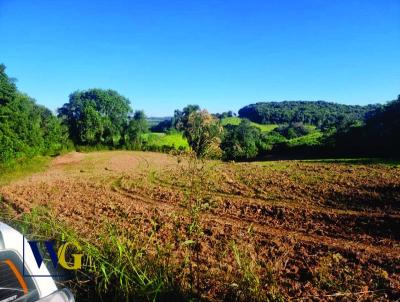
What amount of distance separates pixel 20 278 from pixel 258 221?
34.1 feet

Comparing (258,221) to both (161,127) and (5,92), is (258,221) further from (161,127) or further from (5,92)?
(161,127)

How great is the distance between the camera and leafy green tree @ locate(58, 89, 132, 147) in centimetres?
5109

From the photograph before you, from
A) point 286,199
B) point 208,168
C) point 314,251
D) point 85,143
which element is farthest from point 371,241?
point 85,143

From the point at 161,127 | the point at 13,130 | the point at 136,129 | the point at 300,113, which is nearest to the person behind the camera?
the point at 13,130

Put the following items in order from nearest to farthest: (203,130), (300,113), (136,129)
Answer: (203,130) < (136,129) < (300,113)

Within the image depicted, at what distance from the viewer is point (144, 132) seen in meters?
55.4

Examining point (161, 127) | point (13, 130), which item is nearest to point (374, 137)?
point (13, 130)

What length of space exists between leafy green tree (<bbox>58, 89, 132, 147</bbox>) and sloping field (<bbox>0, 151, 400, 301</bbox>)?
29.3 meters

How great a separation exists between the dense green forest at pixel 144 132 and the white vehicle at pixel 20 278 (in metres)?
1.88

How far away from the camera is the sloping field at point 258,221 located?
14.4 feet

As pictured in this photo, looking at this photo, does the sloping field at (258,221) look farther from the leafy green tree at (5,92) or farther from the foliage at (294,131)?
the foliage at (294,131)

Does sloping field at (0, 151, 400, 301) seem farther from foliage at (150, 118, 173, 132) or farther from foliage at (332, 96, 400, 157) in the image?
foliage at (150, 118, 173, 132)

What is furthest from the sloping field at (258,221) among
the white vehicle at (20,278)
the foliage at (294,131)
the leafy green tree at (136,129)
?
the foliage at (294,131)

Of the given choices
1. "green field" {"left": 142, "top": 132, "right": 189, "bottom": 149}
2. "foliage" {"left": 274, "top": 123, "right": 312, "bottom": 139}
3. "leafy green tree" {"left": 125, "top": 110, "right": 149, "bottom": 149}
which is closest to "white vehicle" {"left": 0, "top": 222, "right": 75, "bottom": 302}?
"leafy green tree" {"left": 125, "top": 110, "right": 149, "bottom": 149}
